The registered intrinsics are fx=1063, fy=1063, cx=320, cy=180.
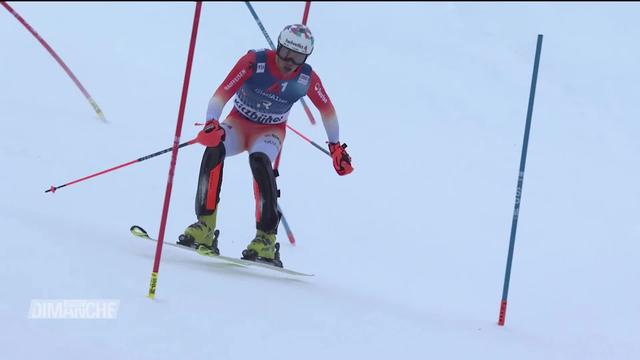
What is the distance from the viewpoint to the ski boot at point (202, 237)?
22.9ft

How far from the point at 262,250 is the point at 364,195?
427cm

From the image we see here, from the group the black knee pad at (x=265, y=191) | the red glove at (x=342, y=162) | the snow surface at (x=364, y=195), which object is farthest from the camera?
the red glove at (x=342, y=162)

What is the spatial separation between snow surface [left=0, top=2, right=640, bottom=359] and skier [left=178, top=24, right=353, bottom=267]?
24cm

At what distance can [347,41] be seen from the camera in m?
17.5

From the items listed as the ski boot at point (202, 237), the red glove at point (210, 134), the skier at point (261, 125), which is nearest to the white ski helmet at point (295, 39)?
the skier at point (261, 125)

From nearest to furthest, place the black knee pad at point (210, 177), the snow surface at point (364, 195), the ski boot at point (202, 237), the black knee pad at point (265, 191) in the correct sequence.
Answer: the snow surface at point (364, 195), the ski boot at point (202, 237), the black knee pad at point (210, 177), the black knee pad at point (265, 191)

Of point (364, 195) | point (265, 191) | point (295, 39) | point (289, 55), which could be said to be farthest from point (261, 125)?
point (364, 195)

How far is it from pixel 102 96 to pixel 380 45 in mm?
5419

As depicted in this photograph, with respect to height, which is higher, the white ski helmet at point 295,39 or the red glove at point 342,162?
the white ski helmet at point 295,39

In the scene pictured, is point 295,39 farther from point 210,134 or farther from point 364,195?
point 364,195

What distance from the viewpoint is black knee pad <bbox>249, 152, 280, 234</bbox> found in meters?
7.24

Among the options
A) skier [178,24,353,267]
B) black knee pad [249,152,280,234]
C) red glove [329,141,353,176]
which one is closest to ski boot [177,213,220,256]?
skier [178,24,353,267]

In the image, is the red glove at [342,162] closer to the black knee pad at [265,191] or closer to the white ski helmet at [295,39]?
the black knee pad at [265,191]

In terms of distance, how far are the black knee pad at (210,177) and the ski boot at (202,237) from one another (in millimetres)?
68
